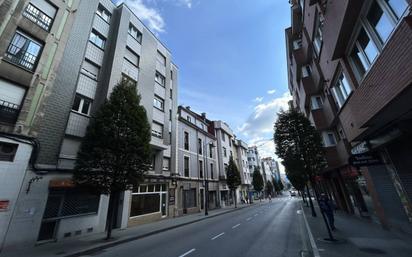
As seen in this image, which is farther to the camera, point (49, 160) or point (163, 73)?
point (163, 73)

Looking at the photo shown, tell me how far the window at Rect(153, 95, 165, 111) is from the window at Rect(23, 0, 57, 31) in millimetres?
10600

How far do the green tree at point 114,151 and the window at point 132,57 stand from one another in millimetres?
7364

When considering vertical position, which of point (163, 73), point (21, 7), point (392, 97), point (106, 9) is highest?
point (106, 9)

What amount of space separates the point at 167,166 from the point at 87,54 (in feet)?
43.6

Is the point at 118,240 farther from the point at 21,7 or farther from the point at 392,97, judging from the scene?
the point at 21,7

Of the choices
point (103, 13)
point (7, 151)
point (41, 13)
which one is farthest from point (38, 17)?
point (7, 151)

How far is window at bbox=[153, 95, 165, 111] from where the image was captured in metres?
21.2

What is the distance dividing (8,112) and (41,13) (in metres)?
7.01

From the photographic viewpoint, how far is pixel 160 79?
23.2 metres

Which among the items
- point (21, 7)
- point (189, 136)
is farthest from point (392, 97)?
point (189, 136)

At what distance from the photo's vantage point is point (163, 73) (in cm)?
2362

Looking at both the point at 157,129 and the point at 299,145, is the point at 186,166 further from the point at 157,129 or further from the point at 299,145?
the point at 299,145

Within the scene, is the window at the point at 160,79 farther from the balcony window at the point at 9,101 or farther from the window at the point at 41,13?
the balcony window at the point at 9,101

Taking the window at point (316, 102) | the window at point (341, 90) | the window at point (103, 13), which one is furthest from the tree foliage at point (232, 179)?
the window at point (103, 13)
